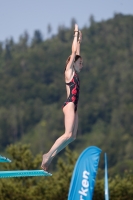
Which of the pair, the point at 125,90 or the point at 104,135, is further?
the point at 125,90

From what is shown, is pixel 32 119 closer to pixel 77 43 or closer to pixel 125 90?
pixel 125 90

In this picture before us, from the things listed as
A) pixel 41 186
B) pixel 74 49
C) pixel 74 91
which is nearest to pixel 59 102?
pixel 41 186

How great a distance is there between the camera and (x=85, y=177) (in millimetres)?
22578

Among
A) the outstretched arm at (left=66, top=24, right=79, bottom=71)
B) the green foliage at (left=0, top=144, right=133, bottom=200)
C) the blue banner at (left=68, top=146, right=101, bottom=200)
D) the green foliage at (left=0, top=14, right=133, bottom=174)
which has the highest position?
the green foliage at (left=0, top=14, right=133, bottom=174)

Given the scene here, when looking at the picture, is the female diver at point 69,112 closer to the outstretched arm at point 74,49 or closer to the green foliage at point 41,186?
the outstretched arm at point 74,49

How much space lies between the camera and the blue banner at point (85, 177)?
22078 millimetres

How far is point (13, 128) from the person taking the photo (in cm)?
16375

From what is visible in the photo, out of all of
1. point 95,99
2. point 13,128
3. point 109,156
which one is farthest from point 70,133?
point 95,99

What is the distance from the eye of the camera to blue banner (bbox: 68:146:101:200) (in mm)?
22078

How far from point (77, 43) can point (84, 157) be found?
29.5ft

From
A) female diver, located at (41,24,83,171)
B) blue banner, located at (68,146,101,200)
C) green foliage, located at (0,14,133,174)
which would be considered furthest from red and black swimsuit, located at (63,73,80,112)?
green foliage, located at (0,14,133,174)

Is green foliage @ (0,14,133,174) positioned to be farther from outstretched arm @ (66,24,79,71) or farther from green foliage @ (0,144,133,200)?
outstretched arm @ (66,24,79,71)

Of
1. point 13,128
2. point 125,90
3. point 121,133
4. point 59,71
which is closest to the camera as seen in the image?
point 121,133

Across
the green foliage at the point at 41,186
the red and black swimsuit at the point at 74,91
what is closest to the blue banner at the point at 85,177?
the red and black swimsuit at the point at 74,91
